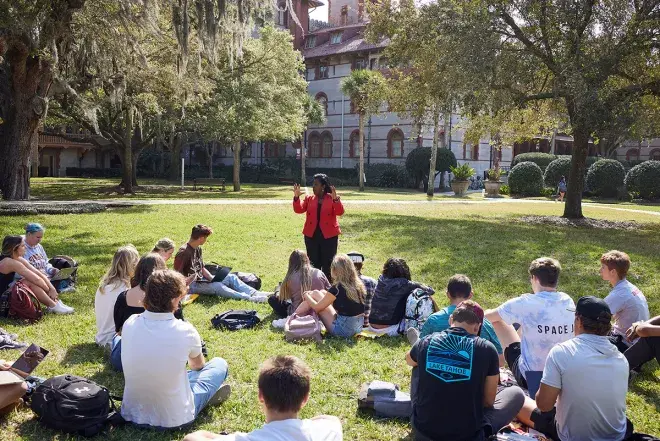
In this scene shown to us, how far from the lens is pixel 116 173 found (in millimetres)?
46062

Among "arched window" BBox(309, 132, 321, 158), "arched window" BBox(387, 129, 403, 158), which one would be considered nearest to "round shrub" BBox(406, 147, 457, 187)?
"arched window" BBox(387, 129, 403, 158)

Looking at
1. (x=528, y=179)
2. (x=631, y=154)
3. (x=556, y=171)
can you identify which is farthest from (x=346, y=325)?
(x=631, y=154)

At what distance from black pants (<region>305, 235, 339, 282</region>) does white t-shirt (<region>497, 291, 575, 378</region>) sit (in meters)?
3.92

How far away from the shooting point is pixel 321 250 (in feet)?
27.7

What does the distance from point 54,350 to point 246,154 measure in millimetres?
49846

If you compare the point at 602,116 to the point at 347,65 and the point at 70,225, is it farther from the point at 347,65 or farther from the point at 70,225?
the point at 347,65

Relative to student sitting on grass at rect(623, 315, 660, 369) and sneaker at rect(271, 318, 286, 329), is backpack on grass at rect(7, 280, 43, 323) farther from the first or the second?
student sitting on grass at rect(623, 315, 660, 369)

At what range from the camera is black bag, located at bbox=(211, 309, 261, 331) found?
22.0 feet

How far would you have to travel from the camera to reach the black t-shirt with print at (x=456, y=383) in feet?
11.6

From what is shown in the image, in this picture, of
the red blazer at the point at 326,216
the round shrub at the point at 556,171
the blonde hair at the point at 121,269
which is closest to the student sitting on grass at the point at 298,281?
the red blazer at the point at 326,216

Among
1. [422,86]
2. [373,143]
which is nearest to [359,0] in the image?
[373,143]

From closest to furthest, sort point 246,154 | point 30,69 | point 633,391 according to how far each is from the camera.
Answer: point 633,391, point 30,69, point 246,154

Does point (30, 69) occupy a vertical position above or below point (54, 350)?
above

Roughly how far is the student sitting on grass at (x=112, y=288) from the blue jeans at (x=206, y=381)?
1.64 metres
